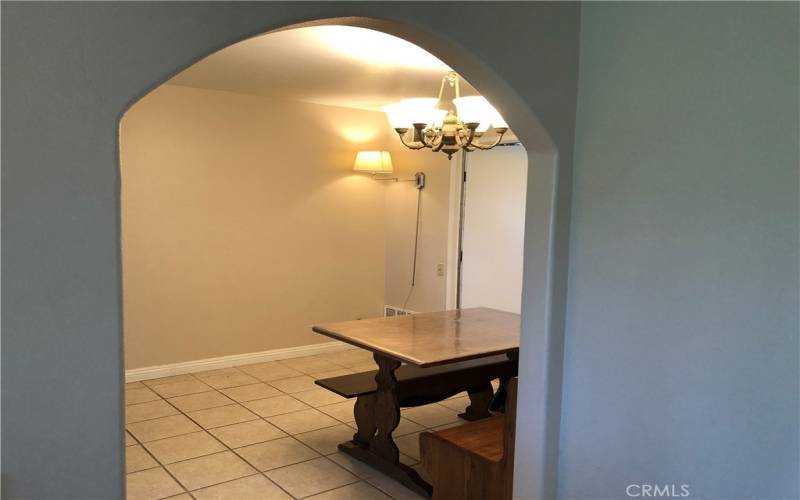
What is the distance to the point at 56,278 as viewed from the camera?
119 centimetres

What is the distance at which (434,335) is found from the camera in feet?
11.3

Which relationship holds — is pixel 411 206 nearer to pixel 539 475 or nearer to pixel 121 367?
pixel 539 475

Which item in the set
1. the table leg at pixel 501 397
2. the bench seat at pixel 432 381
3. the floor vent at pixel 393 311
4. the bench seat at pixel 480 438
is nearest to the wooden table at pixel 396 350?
the bench seat at pixel 432 381

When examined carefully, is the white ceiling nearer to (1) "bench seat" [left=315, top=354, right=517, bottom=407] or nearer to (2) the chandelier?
(2) the chandelier

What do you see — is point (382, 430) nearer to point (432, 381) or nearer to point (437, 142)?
point (432, 381)

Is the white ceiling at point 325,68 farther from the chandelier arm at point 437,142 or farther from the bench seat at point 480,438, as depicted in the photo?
the bench seat at point 480,438

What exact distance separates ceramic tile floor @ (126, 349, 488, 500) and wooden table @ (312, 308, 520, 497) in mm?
93

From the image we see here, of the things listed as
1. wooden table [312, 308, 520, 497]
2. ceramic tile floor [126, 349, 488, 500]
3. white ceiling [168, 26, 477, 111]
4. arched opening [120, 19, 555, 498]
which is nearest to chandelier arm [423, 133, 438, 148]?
white ceiling [168, 26, 477, 111]

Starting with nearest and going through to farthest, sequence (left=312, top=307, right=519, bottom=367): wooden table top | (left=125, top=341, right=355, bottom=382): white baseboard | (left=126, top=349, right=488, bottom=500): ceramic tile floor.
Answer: (left=312, top=307, right=519, bottom=367): wooden table top, (left=126, top=349, right=488, bottom=500): ceramic tile floor, (left=125, top=341, right=355, bottom=382): white baseboard

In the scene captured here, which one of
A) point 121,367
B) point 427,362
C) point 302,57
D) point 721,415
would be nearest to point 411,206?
point 302,57

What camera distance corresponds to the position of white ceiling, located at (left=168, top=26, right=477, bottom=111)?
3238 mm

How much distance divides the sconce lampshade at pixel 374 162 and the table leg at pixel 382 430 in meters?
2.70

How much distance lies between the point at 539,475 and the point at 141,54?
66.9 inches

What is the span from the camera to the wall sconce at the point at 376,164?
5.78 meters
